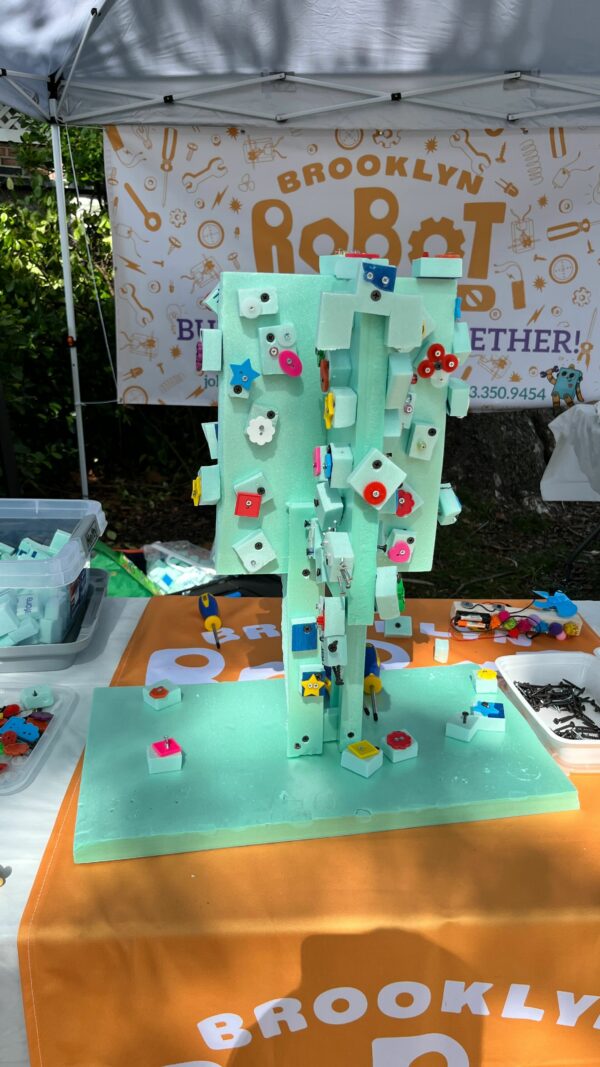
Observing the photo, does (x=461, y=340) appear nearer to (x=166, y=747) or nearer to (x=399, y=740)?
(x=399, y=740)

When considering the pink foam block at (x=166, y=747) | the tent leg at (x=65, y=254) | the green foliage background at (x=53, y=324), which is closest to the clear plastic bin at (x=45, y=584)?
the pink foam block at (x=166, y=747)

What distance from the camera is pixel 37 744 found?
3.15ft

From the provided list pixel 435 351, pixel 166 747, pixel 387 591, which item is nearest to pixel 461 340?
pixel 435 351

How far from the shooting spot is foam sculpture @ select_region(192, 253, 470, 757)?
757mm

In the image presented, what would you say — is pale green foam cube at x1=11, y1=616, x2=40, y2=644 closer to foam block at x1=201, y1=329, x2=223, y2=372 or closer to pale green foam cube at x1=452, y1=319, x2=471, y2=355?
foam block at x1=201, y1=329, x2=223, y2=372

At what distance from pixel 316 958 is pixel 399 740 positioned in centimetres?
27

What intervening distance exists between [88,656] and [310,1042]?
2.19ft

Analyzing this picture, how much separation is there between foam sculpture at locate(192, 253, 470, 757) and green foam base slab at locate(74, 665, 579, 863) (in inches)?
2.7

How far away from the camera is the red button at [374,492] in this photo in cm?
77

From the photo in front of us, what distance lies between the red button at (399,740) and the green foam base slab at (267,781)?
0.02 m

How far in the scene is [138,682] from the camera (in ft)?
3.74

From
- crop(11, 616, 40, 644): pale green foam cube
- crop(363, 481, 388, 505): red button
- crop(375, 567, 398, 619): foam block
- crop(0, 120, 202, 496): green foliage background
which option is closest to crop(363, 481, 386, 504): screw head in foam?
crop(363, 481, 388, 505): red button

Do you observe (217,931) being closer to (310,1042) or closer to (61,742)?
(310,1042)

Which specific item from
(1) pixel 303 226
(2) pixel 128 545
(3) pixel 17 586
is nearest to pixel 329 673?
(3) pixel 17 586
